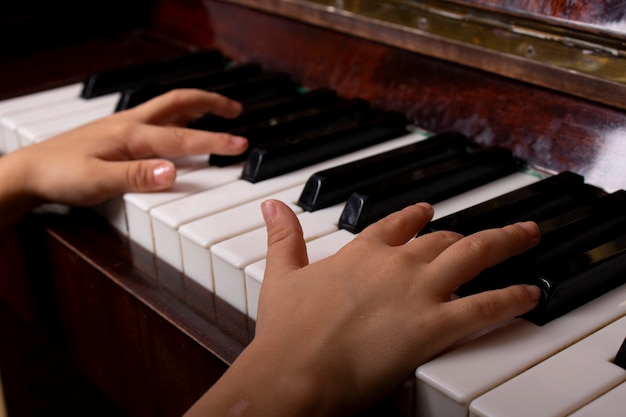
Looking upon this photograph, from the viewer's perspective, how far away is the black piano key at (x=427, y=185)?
1.24m

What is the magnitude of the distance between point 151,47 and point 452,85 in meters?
0.95

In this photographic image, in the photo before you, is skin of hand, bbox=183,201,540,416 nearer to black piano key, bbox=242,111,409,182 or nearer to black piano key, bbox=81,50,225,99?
black piano key, bbox=242,111,409,182

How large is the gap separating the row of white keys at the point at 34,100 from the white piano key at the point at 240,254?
763 millimetres

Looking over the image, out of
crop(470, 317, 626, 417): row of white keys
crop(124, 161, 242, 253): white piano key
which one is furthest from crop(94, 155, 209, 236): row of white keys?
crop(470, 317, 626, 417): row of white keys

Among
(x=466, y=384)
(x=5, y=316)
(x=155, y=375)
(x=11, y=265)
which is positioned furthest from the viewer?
(x=5, y=316)

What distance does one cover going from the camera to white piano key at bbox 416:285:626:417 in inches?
35.2

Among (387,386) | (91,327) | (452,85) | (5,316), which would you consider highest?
(452,85)

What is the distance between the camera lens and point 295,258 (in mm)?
1071

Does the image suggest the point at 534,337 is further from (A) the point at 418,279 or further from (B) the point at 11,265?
(B) the point at 11,265

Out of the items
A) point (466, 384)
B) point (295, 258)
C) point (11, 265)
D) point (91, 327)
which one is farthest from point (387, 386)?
point (11, 265)

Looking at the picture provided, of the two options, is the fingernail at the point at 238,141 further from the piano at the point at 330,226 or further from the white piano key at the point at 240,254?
the white piano key at the point at 240,254

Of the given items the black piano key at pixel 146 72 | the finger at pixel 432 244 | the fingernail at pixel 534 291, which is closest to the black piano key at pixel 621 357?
the fingernail at pixel 534 291

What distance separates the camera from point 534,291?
0.99 meters

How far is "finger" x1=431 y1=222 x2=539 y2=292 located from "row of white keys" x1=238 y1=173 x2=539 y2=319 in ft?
0.67
